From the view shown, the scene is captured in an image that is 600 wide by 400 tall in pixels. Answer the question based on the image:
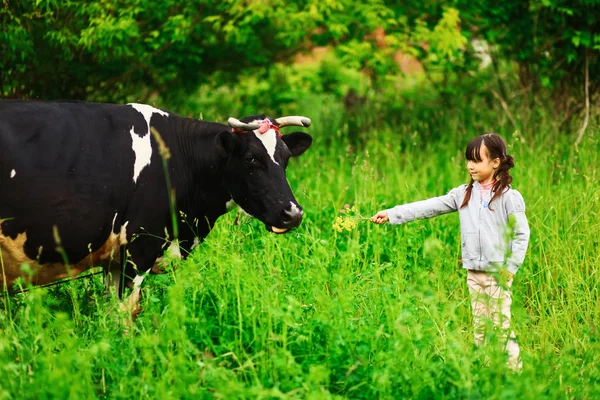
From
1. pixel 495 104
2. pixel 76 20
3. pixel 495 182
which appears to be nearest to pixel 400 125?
pixel 495 104

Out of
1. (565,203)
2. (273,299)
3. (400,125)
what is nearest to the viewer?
(273,299)

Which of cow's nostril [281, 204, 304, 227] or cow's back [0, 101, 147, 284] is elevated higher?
cow's back [0, 101, 147, 284]

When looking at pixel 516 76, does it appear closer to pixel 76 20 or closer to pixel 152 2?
pixel 152 2

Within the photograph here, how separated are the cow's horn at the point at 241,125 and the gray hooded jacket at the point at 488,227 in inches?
42.8

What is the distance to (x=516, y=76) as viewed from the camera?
34.8 ft

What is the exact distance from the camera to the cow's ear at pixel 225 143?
484 cm

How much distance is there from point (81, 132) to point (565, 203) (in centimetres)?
412

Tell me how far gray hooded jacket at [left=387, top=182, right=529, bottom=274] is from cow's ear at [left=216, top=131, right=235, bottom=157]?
118 cm

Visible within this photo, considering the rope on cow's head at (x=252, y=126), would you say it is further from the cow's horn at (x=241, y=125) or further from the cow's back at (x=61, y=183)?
the cow's back at (x=61, y=183)

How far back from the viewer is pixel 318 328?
4.02 m

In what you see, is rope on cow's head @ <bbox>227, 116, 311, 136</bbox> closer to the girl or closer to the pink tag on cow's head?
the pink tag on cow's head

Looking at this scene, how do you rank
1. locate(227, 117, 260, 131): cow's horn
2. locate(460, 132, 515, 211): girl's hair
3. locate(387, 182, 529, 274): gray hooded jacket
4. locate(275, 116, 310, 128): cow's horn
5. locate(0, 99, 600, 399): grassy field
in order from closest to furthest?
1. locate(0, 99, 600, 399): grassy field
2. locate(387, 182, 529, 274): gray hooded jacket
3. locate(460, 132, 515, 211): girl's hair
4. locate(227, 117, 260, 131): cow's horn
5. locate(275, 116, 310, 128): cow's horn

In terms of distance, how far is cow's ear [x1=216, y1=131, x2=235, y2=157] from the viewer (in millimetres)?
4840

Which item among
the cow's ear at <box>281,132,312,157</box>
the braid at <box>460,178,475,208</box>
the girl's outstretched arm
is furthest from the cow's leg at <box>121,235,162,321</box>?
the braid at <box>460,178,475,208</box>
